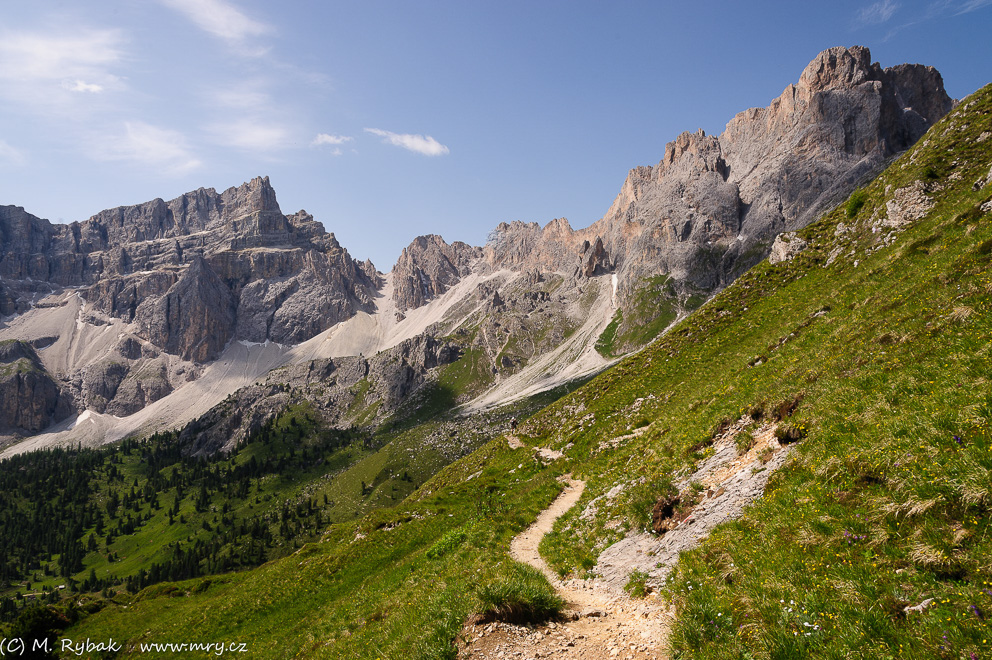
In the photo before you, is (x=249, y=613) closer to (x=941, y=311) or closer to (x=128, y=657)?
(x=128, y=657)

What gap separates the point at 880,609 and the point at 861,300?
25562mm

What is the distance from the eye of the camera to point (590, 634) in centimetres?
1124

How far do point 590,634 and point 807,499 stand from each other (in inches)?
244

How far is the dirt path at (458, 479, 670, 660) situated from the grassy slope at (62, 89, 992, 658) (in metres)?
0.82

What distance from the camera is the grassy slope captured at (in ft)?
24.2

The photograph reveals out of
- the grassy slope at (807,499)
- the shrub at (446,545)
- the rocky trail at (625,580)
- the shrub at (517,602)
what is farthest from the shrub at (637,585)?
the shrub at (446,545)

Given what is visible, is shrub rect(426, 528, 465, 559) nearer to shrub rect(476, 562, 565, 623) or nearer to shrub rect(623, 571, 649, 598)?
shrub rect(476, 562, 565, 623)

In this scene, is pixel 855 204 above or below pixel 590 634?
above

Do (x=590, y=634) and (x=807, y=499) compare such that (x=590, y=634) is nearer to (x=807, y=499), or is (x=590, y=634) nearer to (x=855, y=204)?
(x=807, y=499)

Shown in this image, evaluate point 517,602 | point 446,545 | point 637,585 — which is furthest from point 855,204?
point 517,602

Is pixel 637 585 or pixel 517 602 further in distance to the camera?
pixel 637 585

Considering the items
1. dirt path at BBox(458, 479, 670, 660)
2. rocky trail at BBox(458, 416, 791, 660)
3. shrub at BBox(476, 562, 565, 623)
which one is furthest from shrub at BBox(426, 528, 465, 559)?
shrub at BBox(476, 562, 565, 623)

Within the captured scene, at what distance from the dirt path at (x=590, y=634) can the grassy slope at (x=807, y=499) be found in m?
0.82

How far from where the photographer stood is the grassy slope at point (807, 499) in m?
7.37
